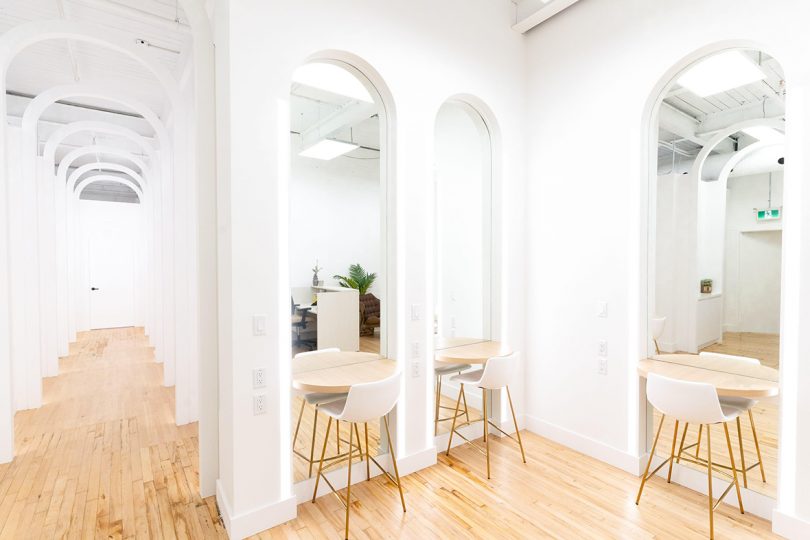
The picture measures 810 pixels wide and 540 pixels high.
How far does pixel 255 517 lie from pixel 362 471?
2.55 feet

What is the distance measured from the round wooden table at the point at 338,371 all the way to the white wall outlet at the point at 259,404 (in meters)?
0.20

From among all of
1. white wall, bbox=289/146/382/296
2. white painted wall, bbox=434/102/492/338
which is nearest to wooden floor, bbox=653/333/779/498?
white painted wall, bbox=434/102/492/338

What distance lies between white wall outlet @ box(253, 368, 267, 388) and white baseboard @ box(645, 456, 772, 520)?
280 cm

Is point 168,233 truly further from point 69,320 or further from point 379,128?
point 69,320

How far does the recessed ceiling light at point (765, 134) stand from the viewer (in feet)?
7.79

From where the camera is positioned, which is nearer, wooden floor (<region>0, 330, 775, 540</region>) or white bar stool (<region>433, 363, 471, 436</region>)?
wooden floor (<region>0, 330, 775, 540</region>)

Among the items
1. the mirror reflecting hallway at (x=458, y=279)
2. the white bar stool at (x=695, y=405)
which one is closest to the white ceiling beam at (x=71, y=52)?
the mirror reflecting hallway at (x=458, y=279)

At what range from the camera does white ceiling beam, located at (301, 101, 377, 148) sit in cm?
274

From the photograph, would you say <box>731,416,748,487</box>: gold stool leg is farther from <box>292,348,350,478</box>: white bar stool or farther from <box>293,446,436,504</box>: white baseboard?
<box>292,348,350,478</box>: white bar stool

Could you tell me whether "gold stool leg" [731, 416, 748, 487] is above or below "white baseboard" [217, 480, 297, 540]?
above

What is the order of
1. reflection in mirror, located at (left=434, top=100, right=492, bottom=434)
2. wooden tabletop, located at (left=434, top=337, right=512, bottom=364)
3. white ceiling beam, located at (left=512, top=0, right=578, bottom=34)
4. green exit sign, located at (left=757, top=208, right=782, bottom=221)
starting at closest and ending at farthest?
green exit sign, located at (left=757, top=208, right=782, bottom=221)
wooden tabletop, located at (left=434, top=337, right=512, bottom=364)
white ceiling beam, located at (left=512, top=0, right=578, bottom=34)
reflection in mirror, located at (left=434, top=100, right=492, bottom=434)

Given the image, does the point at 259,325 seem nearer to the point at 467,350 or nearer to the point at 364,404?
the point at 364,404

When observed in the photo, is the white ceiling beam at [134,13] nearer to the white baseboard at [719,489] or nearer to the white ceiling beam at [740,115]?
the white ceiling beam at [740,115]

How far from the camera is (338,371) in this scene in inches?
107
